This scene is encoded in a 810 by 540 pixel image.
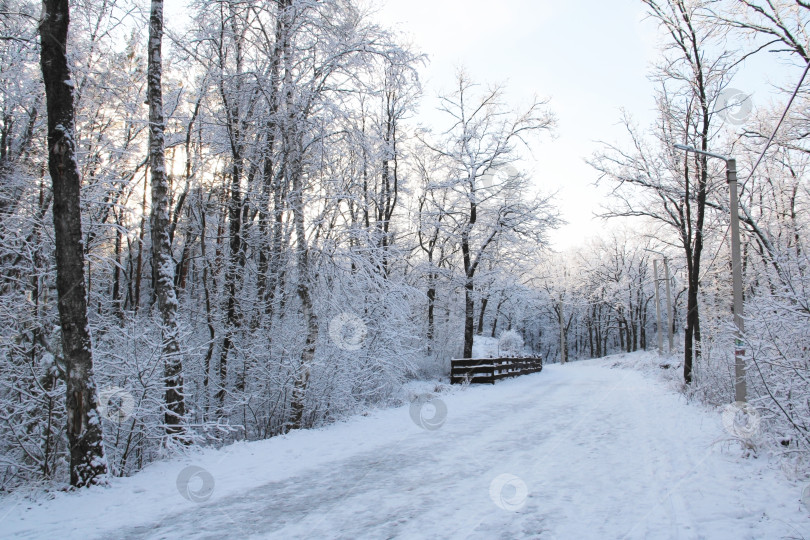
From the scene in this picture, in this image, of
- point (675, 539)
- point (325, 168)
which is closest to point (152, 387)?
point (325, 168)

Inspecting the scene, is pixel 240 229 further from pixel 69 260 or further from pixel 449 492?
pixel 449 492

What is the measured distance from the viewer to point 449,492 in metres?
5.09

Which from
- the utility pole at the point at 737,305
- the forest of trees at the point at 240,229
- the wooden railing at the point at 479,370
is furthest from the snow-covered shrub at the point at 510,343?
the utility pole at the point at 737,305

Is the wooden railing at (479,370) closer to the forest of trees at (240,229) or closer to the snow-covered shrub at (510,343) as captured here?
the forest of trees at (240,229)

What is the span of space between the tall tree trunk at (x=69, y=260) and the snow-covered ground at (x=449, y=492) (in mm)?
602

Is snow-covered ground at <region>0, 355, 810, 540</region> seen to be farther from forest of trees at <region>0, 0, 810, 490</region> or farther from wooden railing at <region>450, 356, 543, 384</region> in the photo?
wooden railing at <region>450, 356, 543, 384</region>

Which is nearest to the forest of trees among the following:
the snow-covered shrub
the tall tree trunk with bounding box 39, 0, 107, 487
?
the tall tree trunk with bounding box 39, 0, 107, 487

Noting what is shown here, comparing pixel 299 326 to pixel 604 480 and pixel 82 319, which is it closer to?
pixel 82 319

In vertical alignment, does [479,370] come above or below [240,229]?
below

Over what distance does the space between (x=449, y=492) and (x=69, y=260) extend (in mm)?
5281

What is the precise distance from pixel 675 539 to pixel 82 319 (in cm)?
668

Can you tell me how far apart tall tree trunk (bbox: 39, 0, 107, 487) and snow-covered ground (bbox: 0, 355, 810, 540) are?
60cm

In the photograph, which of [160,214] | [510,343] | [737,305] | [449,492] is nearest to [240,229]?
[160,214]

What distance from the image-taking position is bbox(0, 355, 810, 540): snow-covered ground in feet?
13.4
